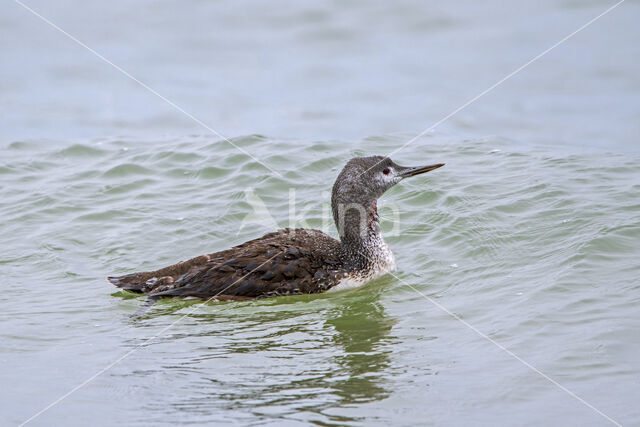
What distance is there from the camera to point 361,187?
798 cm

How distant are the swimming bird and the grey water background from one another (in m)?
0.15

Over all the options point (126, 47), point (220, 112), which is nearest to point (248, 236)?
point (220, 112)

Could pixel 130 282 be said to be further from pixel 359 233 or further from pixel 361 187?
pixel 361 187

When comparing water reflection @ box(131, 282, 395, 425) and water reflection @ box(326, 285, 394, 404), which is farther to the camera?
water reflection @ box(326, 285, 394, 404)

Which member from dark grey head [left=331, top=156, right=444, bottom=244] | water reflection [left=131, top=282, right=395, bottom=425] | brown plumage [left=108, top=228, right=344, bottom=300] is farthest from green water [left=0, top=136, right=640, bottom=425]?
dark grey head [left=331, top=156, right=444, bottom=244]

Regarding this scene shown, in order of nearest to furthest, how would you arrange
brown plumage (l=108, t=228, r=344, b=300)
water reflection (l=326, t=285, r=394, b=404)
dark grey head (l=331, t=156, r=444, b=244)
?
water reflection (l=326, t=285, r=394, b=404) → brown plumage (l=108, t=228, r=344, b=300) → dark grey head (l=331, t=156, r=444, b=244)

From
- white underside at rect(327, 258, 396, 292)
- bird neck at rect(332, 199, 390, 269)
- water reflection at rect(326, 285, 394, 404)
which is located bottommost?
water reflection at rect(326, 285, 394, 404)

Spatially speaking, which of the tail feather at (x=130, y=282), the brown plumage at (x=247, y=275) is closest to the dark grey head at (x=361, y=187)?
the brown plumage at (x=247, y=275)

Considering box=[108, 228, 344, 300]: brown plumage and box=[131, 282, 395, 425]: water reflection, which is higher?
box=[108, 228, 344, 300]: brown plumage

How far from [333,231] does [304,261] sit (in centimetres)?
174

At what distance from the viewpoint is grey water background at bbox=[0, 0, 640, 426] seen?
5.42 metres

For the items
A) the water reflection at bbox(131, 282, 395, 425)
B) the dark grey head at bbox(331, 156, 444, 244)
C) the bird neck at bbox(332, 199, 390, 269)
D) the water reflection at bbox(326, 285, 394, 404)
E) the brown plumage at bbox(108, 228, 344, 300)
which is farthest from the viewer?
the dark grey head at bbox(331, 156, 444, 244)

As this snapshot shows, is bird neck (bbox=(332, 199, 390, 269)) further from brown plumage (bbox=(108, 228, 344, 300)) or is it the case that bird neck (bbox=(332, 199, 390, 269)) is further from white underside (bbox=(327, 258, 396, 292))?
brown plumage (bbox=(108, 228, 344, 300))

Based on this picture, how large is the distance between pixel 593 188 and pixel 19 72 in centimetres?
1052
